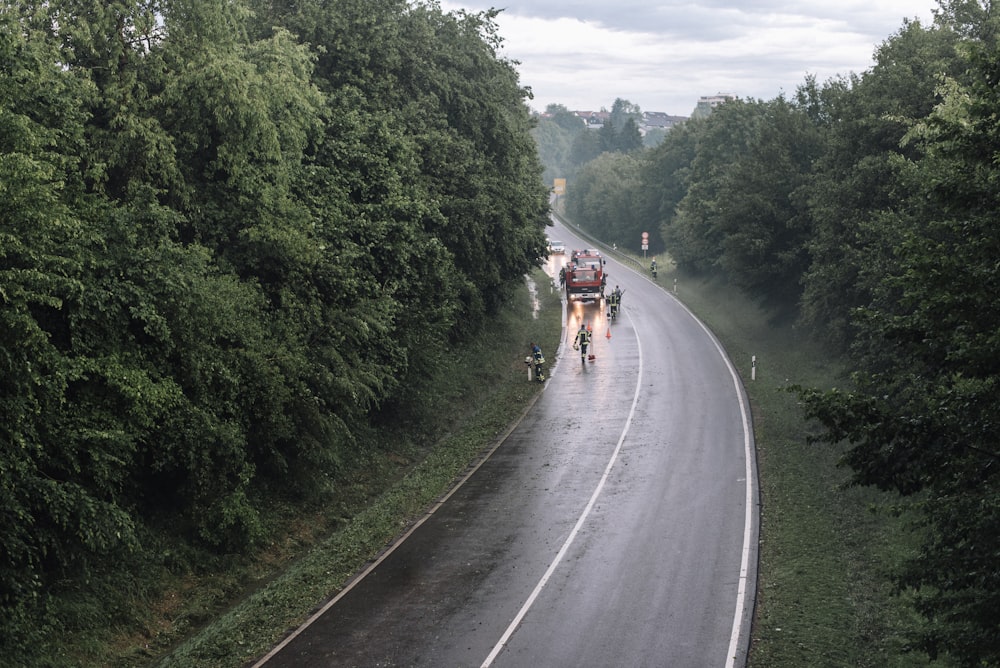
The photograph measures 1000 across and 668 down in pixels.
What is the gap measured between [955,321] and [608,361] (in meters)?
31.7

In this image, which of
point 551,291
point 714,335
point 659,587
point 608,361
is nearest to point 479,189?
point 608,361

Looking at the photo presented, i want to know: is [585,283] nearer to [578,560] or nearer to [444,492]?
[444,492]

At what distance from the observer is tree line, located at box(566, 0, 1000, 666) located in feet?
36.6

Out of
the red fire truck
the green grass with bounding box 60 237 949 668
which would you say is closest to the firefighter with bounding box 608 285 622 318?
the red fire truck

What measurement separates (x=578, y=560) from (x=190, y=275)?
9503 mm

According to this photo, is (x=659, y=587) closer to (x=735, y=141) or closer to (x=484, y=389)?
(x=484, y=389)

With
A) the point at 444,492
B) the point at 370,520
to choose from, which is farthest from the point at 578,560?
the point at 444,492

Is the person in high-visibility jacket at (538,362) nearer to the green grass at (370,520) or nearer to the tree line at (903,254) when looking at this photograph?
the green grass at (370,520)

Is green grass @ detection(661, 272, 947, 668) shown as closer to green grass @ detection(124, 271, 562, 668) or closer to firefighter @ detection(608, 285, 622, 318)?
green grass @ detection(124, 271, 562, 668)

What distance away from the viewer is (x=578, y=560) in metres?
19.6

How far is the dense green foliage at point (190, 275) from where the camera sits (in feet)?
50.6

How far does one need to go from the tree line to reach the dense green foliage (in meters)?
11.5

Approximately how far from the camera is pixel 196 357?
1888cm

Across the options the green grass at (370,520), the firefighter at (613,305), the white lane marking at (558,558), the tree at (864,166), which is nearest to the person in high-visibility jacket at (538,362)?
the green grass at (370,520)
